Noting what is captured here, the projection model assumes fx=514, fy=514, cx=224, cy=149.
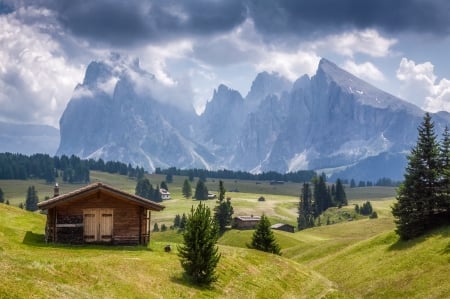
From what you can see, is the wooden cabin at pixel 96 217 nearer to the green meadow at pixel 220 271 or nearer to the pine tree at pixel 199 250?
the green meadow at pixel 220 271

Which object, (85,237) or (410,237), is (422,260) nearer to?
(410,237)

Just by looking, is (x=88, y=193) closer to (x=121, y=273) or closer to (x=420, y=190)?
(x=121, y=273)

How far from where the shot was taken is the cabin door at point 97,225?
169 ft

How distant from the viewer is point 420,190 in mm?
65875

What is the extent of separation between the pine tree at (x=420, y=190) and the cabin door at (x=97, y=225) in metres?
36.2

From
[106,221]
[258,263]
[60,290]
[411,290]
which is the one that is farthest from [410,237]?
[60,290]

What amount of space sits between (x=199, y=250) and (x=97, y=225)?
15045mm

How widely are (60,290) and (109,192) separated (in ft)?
75.8

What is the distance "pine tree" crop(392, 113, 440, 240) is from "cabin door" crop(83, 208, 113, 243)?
119 ft

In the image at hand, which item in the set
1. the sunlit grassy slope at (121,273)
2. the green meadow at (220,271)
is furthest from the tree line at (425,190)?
the sunlit grassy slope at (121,273)

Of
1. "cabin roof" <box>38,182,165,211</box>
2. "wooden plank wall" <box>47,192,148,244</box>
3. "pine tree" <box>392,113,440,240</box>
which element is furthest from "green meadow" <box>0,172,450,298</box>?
"cabin roof" <box>38,182,165,211</box>

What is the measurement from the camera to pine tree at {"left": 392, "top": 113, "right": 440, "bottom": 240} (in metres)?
→ 63.9

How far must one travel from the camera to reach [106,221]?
171 feet

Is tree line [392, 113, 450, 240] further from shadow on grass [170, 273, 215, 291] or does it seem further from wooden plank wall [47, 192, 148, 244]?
shadow on grass [170, 273, 215, 291]
